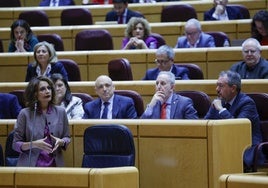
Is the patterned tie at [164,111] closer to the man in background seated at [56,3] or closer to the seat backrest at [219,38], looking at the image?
the seat backrest at [219,38]

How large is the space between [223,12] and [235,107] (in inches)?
109

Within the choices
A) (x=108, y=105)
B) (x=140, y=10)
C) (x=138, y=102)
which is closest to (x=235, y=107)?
(x=138, y=102)

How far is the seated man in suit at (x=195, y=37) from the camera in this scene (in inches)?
296

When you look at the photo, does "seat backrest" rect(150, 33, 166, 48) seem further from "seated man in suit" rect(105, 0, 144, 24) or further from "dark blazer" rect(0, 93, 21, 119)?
"dark blazer" rect(0, 93, 21, 119)

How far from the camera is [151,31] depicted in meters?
8.41

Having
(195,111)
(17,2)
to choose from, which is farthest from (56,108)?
(17,2)

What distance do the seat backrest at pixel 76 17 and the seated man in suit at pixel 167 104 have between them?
2.92 metres

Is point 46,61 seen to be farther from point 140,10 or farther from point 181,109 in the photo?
point 140,10

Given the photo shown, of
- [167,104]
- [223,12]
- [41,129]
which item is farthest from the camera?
[223,12]

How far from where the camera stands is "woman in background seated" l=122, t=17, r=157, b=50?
7672 millimetres

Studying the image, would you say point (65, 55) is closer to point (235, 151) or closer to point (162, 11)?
point (162, 11)

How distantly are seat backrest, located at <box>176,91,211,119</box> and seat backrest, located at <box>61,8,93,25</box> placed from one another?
297cm

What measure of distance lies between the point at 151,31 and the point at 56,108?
2819 millimetres

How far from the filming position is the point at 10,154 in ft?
19.1
